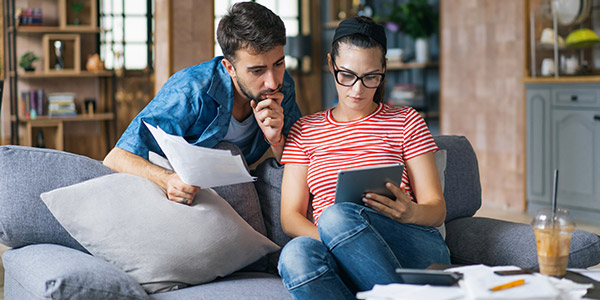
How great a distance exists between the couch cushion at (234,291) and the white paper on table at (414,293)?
1.63 ft

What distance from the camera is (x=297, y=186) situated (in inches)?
82.7

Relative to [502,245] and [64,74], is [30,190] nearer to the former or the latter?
[502,245]

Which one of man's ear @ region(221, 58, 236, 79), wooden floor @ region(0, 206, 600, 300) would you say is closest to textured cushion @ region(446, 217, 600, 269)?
man's ear @ region(221, 58, 236, 79)

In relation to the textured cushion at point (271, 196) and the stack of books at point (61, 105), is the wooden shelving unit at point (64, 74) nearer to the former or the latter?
the stack of books at point (61, 105)

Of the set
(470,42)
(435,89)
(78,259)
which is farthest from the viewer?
(435,89)

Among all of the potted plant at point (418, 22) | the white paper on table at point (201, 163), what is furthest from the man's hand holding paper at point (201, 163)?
the potted plant at point (418, 22)

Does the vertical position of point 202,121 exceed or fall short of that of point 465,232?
it exceeds it

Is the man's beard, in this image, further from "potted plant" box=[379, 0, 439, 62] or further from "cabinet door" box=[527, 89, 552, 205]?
"potted plant" box=[379, 0, 439, 62]

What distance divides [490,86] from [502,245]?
12.2ft

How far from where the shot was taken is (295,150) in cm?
213

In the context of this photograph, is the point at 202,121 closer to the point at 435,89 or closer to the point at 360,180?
the point at 360,180

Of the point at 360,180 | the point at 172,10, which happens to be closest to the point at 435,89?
the point at 172,10

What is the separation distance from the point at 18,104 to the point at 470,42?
4.36m

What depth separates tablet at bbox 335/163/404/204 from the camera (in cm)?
170
